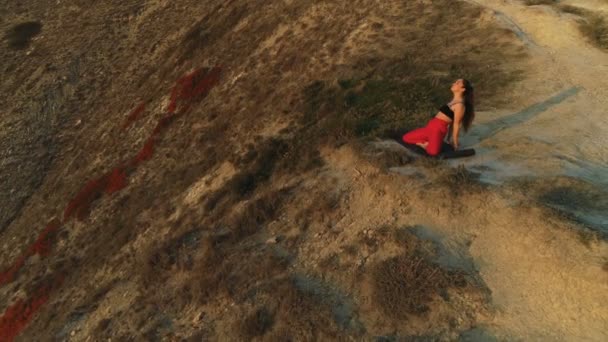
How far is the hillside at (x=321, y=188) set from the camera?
1343cm

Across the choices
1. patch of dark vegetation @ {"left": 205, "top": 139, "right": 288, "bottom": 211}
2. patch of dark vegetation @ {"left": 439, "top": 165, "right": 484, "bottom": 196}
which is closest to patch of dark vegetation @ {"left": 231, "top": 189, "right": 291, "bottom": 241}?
patch of dark vegetation @ {"left": 205, "top": 139, "right": 288, "bottom": 211}

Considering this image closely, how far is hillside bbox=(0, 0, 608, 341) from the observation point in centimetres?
1343

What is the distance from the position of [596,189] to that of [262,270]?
10816mm

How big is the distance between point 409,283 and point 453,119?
6.52 meters

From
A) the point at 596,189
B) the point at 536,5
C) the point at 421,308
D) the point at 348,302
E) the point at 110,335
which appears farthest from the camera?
the point at 536,5

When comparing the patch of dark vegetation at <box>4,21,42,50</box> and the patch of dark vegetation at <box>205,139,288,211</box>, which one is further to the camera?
the patch of dark vegetation at <box>4,21,42,50</box>

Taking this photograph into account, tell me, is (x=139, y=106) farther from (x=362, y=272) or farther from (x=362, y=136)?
(x=362, y=272)

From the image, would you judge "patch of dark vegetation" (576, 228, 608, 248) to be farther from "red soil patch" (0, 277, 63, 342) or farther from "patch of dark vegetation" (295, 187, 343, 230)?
"red soil patch" (0, 277, 63, 342)

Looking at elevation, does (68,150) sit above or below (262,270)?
below

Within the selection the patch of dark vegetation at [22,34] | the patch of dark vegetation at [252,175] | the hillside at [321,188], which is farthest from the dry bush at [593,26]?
the patch of dark vegetation at [22,34]

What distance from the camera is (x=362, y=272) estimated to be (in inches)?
575

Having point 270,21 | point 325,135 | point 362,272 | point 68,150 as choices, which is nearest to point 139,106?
point 68,150

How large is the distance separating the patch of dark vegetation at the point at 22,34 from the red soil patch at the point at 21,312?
39.0m

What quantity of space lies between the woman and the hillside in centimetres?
86
